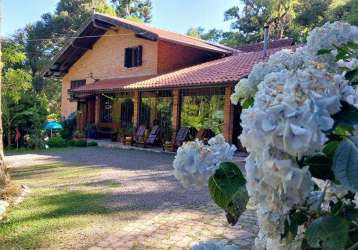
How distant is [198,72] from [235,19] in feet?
69.3

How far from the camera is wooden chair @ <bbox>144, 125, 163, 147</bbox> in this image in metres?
17.2

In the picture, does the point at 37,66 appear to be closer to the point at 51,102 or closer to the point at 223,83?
the point at 51,102

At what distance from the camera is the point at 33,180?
9.44m

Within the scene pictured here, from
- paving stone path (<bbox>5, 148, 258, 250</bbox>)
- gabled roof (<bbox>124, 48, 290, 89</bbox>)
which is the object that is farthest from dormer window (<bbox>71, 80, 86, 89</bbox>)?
paving stone path (<bbox>5, 148, 258, 250</bbox>)

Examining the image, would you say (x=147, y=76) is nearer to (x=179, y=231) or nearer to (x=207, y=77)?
(x=207, y=77)

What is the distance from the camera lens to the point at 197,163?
161 centimetres

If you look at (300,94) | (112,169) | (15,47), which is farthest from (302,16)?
(300,94)

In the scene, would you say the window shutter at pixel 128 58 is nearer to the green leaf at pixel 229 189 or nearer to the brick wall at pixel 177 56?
the brick wall at pixel 177 56

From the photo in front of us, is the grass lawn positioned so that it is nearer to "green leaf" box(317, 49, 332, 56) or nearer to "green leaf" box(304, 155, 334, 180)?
"green leaf" box(317, 49, 332, 56)

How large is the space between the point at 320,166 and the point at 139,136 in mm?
16739

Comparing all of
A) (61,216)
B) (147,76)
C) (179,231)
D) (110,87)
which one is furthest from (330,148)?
→ (147,76)

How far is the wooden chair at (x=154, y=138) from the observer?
17.2 metres

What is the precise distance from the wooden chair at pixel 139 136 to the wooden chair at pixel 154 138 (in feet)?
1.08

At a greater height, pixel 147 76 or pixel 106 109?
pixel 147 76
